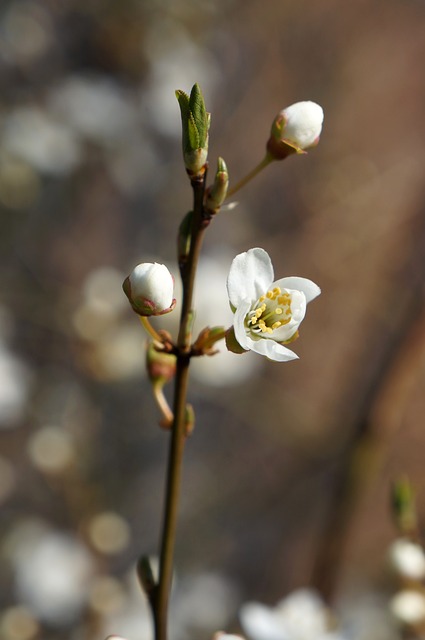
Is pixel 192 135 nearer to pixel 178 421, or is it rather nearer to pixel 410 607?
pixel 178 421

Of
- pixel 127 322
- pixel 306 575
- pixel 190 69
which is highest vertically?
pixel 190 69

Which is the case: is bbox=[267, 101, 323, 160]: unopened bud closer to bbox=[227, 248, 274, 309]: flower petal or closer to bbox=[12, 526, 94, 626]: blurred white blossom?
bbox=[227, 248, 274, 309]: flower petal

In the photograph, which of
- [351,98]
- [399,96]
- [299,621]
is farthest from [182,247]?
[399,96]

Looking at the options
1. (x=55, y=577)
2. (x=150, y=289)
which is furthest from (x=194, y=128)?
(x=55, y=577)

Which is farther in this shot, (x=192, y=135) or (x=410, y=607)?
(x=410, y=607)

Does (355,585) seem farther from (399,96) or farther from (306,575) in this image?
(399,96)

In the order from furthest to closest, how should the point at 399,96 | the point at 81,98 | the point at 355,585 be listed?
the point at 399,96 < the point at 355,585 < the point at 81,98

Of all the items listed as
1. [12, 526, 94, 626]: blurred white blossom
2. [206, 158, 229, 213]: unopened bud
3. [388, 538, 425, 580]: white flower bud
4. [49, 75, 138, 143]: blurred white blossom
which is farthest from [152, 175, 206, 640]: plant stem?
[49, 75, 138, 143]: blurred white blossom
